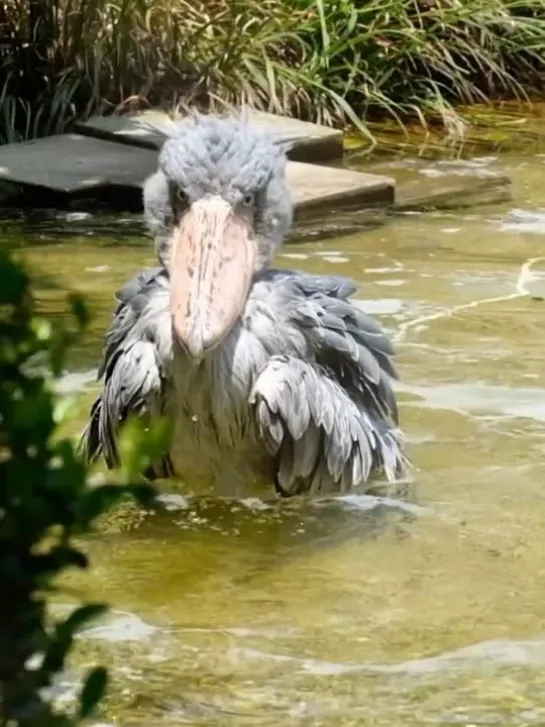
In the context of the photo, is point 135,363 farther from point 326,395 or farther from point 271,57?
point 271,57

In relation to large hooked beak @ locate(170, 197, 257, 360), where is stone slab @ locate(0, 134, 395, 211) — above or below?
below

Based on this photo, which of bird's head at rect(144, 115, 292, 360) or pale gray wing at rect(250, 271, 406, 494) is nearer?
bird's head at rect(144, 115, 292, 360)

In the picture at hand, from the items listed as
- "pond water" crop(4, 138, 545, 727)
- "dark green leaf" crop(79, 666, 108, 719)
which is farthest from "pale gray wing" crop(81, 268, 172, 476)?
"dark green leaf" crop(79, 666, 108, 719)

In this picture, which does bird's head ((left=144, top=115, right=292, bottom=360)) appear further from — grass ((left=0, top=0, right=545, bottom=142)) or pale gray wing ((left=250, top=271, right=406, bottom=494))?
grass ((left=0, top=0, right=545, bottom=142))

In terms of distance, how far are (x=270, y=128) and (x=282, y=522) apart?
14.9 ft

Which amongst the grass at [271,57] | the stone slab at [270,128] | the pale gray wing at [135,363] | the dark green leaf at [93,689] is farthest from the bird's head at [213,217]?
the grass at [271,57]

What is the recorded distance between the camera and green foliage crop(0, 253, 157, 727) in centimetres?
141

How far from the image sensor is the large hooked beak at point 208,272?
4.01 meters

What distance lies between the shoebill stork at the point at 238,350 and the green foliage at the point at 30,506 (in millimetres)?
2525

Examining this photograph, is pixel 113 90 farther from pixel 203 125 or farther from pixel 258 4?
pixel 203 125

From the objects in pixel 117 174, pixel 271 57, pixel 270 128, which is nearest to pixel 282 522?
pixel 117 174

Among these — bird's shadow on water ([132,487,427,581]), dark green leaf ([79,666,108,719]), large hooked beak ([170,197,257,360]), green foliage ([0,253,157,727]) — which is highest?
green foliage ([0,253,157,727])

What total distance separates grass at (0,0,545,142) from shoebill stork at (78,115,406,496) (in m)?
4.89

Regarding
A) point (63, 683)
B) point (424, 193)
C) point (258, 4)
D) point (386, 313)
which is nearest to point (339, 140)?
point (424, 193)
